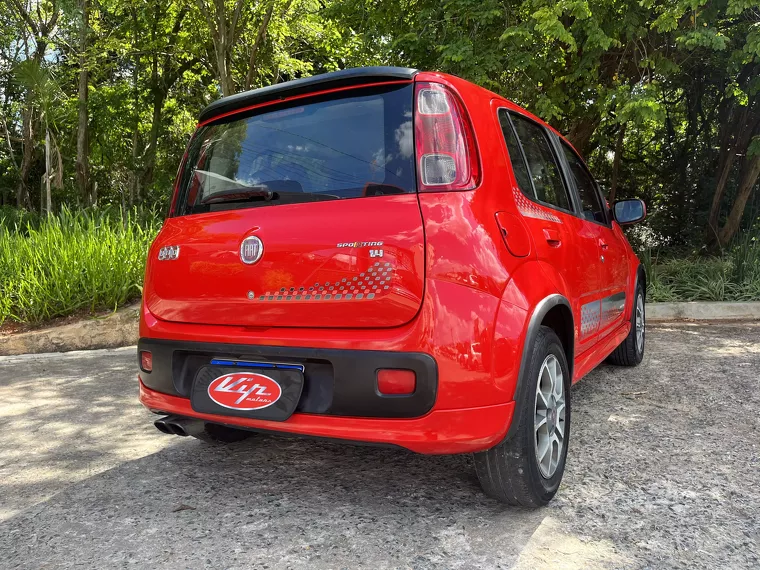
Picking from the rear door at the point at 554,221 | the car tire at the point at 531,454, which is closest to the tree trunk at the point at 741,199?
the rear door at the point at 554,221

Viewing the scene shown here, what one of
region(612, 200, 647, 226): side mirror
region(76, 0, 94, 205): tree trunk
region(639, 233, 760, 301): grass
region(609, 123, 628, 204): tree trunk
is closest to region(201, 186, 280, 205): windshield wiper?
region(612, 200, 647, 226): side mirror

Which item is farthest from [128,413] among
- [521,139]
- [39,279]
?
[39,279]

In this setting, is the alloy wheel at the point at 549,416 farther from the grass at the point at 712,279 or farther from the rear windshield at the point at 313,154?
the grass at the point at 712,279

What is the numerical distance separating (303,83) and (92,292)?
16.5 ft

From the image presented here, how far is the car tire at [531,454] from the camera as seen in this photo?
229 centimetres

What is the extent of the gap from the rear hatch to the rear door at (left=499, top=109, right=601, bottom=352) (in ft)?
2.04

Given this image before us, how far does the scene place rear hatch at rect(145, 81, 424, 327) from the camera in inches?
83.8

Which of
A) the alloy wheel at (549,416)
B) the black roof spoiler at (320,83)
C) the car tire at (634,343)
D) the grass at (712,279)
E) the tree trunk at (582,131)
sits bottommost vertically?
the grass at (712,279)

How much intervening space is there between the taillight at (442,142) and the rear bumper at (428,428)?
2.63 ft

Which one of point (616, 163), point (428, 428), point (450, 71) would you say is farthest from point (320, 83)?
point (616, 163)

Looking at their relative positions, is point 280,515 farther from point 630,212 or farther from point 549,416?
point 630,212

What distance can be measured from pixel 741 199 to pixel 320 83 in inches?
407

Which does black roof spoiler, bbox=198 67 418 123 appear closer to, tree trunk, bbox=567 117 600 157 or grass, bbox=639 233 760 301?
grass, bbox=639 233 760 301

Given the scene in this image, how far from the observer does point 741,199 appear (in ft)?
34.4
